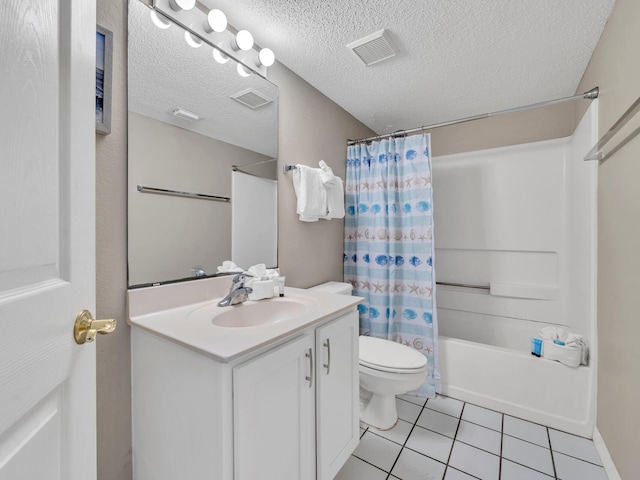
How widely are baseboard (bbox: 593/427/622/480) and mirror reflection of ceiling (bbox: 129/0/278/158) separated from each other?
231 cm

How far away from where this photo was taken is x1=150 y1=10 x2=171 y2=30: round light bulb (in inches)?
44.9

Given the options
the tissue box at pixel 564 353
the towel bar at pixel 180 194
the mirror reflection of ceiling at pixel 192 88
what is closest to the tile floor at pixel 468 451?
the tissue box at pixel 564 353

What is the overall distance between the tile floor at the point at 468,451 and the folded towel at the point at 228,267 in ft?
3.66

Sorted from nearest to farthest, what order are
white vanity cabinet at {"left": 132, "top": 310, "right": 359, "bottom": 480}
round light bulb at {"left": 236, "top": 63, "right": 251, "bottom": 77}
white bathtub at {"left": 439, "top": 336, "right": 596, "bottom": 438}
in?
white vanity cabinet at {"left": 132, "top": 310, "right": 359, "bottom": 480}, round light bulb at {"left": 236, "top": 63, "right": 251, "bottom": 77}, white bathtub at {"left": 439, "top": 336, "right": 596, "bottom": 438}

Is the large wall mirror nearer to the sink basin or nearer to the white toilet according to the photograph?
the sink basin

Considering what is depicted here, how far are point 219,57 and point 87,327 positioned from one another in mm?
1356

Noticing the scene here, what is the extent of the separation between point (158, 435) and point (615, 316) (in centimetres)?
200

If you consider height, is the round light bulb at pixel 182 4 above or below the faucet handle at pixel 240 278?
above

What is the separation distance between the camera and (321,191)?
190 centimetres

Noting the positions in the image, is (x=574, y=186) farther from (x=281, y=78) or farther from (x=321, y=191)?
(x=281, y=78)

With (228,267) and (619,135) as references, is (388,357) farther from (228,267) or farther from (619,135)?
(619,135)

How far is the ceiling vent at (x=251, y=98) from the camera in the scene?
1.50m

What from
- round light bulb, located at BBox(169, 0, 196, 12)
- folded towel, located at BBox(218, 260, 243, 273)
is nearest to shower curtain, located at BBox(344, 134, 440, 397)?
folded towel, located at BBox(218, 260, 243, 273)

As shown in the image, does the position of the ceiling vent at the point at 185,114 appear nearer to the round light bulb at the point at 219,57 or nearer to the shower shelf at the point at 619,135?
the round light bulb at the point at 219,57
